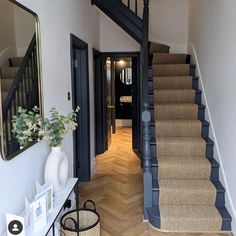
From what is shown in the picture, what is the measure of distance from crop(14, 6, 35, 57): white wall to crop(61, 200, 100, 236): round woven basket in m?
1.38

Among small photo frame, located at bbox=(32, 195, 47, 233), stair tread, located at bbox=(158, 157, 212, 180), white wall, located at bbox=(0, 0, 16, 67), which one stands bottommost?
stair tread, located at bbox=(158, 157, 212, 180)

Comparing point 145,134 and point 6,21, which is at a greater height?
point 6,21

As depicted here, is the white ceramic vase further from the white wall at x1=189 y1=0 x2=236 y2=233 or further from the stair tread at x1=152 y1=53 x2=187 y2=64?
the stair tread at x1=152 y1=53 x2=187 y2=64

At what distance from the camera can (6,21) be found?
64.6 inches

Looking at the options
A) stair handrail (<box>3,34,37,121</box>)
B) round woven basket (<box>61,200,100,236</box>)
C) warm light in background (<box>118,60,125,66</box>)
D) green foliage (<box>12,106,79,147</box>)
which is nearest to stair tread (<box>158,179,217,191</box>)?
round woven basket (<box>61,200,100,236</box>)

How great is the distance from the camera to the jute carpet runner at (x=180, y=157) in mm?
2764

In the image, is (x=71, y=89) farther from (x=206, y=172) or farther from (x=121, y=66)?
(x=121, y=66)

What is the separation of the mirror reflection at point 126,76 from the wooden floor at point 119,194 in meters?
3.15

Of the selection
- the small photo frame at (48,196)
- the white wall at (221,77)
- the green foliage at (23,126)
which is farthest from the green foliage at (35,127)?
the white wall at (221,77)

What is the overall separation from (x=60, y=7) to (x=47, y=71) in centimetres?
79

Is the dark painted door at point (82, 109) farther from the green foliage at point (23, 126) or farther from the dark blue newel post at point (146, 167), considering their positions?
the green foliage at point (23, 126)

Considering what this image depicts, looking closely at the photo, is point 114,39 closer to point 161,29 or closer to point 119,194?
point 161,29

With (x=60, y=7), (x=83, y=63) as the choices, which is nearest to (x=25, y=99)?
(x=60, y=7)

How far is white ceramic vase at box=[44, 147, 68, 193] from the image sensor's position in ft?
6.53
